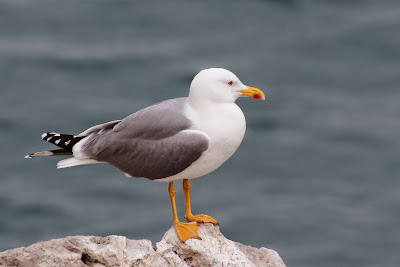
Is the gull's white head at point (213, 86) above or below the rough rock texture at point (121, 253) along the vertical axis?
above

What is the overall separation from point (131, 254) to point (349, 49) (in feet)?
41.4

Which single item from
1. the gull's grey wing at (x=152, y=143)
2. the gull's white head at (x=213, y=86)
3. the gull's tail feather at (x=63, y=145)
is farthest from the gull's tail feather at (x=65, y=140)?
the gull's white head at (x=213, y=86)

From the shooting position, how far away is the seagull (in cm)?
1104

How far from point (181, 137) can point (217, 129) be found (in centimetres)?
47

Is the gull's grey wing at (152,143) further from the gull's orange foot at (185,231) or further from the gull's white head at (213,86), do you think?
the gull's orange foot at (185,231)

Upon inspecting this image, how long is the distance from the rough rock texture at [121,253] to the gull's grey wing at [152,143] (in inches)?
33.7

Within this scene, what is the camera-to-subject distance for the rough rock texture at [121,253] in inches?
403

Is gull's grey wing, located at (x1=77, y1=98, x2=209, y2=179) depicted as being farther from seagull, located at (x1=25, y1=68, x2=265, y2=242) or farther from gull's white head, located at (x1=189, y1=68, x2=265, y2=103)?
Result: gull's white head, located at (x1=189, y1=68, x2=265, y2=103)

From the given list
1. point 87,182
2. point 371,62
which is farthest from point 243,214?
point 371,62

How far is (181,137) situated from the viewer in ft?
36.9


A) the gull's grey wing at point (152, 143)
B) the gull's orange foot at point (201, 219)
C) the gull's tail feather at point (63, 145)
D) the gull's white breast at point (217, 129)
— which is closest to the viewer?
the gull's white breast at point (217, 129)

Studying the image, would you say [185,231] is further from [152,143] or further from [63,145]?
[63,145]

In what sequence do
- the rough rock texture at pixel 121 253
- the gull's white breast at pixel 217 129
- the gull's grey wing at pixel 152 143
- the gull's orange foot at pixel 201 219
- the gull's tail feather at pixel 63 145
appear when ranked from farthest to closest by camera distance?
1. the gull's tail feather at pixel 63 145
2. the gull's orange foot at pixel 201 219
3. the gull's grey wing at pixel 152 143
4. the gull's white breast at pixel 217 129
5. the rough rock texture at pixel 121 253

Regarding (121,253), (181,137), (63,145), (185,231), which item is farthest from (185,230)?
(63,145)
